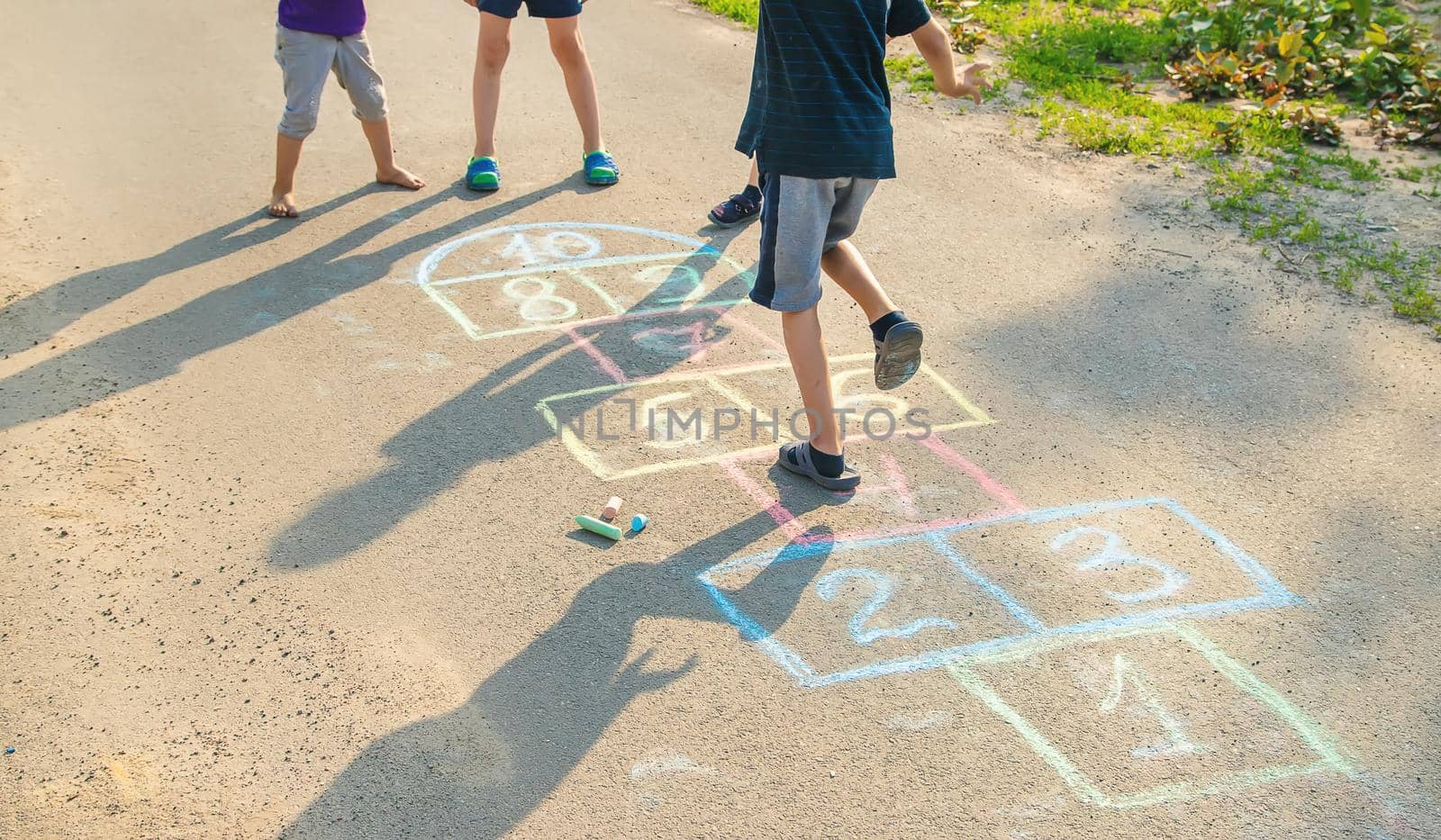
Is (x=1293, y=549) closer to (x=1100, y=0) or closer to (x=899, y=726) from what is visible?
(x=899, y=726)

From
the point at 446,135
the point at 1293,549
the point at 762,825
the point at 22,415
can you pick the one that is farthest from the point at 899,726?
the point at 446,135

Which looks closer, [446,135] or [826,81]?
[826,81]

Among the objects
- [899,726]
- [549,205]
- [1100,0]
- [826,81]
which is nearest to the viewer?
[899,726]

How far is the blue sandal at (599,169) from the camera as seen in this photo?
5918 mm

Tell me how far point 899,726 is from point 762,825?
45cm

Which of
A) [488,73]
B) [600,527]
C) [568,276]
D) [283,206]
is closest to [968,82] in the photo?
[600,527]

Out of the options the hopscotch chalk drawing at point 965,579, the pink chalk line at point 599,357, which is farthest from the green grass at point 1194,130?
the pink chalk line at point 599,357

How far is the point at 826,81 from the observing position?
3.44m

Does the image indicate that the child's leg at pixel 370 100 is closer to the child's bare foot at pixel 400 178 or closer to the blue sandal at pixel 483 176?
the child's bare foot at pixel 400 178

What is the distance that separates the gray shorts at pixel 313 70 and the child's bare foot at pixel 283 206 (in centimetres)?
29

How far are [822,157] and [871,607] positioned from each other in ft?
4.23

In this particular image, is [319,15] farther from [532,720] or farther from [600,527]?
[532,720]

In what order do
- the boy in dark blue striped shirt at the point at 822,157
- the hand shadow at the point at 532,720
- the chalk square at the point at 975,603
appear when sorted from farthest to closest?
the boy in dark blue striped shirt at the point at 822,157 < the chalk square at the point at 975,603 < the hand shadow at the point at 532,720

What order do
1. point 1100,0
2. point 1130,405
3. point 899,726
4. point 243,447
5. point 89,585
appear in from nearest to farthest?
1. point 899,726
2. point 89,585
3. point 243,447
4. point 1130,405
5. point 1100,0
